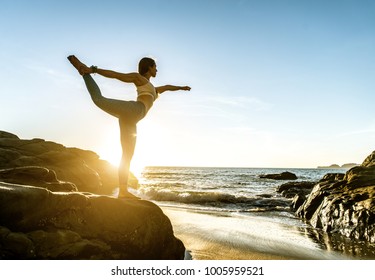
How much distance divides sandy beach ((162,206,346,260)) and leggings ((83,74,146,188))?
A: 8.52 feet

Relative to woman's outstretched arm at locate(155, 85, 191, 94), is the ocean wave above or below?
below

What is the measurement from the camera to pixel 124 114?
5.19 metres

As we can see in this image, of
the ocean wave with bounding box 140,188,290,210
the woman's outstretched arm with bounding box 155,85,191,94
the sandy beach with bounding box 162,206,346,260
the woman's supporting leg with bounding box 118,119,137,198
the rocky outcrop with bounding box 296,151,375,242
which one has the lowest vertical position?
the ocean wave with bounding box 140,188,290,210

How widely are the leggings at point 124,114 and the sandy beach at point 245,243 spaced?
260 centimetres

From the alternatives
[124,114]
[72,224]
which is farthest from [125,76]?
[72,224]

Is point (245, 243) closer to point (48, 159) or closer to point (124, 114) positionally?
point (124, 114)

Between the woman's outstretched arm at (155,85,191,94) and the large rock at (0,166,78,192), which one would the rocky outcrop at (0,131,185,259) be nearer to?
the large rock at (0,166,78,192)

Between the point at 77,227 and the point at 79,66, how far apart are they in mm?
2541

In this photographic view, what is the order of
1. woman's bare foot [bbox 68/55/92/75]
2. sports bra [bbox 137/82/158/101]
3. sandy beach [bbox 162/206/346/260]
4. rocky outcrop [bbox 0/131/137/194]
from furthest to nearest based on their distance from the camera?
rocky outcrop [bbox 0/131/137/194], sandy beach [bbox 162/206/346/260], sports bra [bbox 137/82/158/101], woman's bare foot [bbox 68/55/92/75]

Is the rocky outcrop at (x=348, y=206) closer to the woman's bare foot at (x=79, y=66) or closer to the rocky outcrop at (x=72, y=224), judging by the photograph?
the rocky outcrop at (x=72, y=224)

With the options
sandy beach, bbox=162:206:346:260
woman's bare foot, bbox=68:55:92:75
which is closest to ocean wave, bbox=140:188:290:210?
sandy beach, bbox=162:206:346:260

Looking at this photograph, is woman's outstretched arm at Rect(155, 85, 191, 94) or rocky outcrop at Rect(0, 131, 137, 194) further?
rocky outcrop at Rect(0, 131, 137, 194)

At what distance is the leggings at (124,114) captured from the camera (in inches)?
195

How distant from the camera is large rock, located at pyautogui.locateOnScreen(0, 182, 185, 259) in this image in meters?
4.11
